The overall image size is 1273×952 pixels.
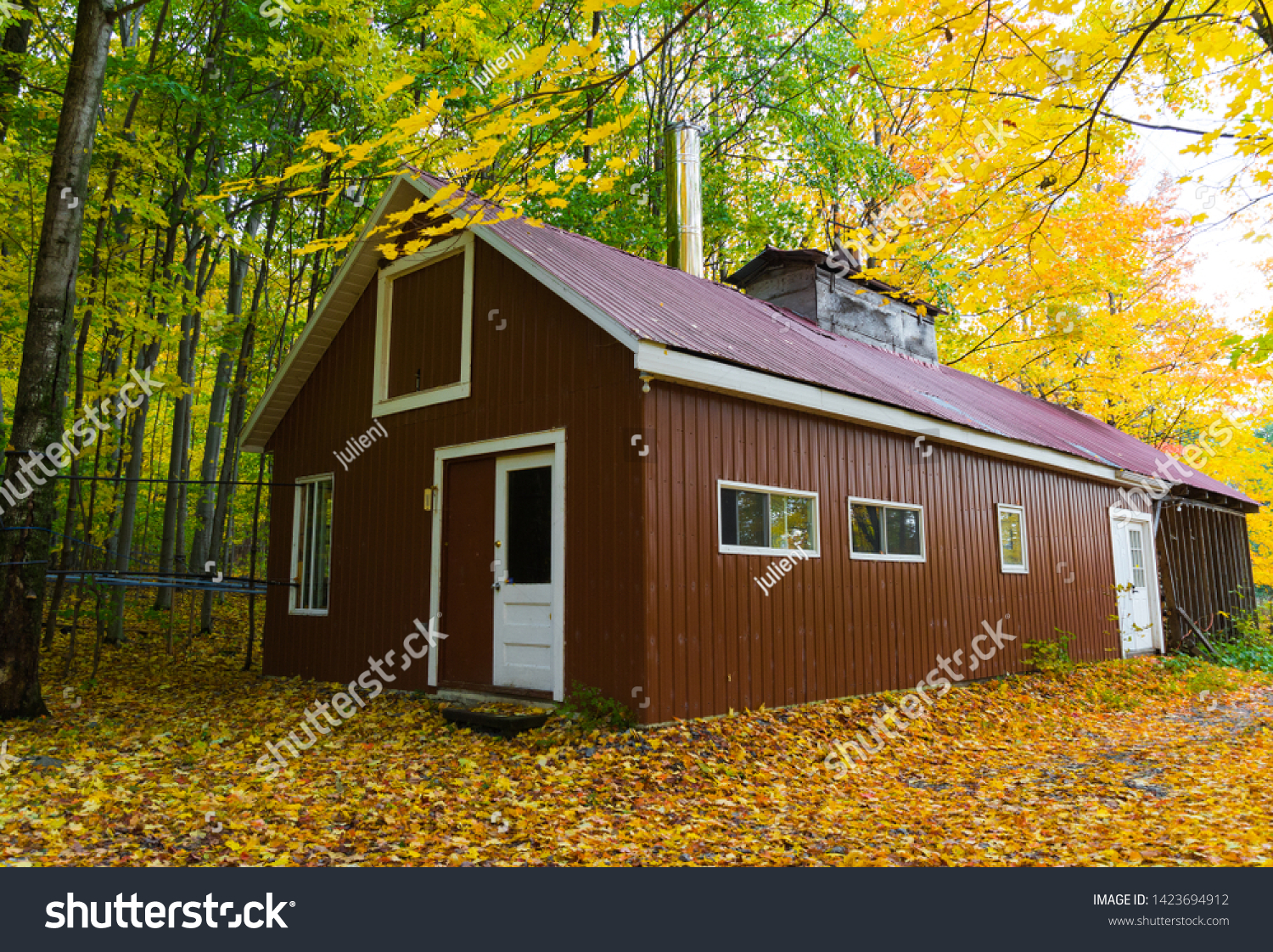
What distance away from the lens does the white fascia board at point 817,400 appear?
22.8 feet

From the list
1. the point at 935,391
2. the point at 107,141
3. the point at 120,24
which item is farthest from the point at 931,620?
the point at 120,24

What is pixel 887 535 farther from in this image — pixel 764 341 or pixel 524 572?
pixel 524 572

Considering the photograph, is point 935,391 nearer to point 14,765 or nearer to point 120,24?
point 14,765

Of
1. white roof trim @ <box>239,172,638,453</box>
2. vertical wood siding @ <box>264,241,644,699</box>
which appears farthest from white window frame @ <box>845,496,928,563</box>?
white roof trim @ <box>239,172,638,453</box>

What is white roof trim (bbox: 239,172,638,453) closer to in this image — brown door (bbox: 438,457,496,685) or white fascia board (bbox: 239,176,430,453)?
white fascia board (bbox: 239,176,430,453)

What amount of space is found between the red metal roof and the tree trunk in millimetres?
3137

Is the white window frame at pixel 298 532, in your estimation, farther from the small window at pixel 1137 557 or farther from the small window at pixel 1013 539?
the small window at pixel 1137 557

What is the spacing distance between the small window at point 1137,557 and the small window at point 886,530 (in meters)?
7.23

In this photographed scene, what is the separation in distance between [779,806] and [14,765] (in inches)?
212

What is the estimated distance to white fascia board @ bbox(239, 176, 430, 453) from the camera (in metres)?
9.56

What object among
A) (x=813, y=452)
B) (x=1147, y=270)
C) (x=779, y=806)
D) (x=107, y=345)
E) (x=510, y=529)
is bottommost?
(x=779, y=806)

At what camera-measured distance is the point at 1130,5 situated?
6.09m

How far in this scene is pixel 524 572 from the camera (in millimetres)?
7902

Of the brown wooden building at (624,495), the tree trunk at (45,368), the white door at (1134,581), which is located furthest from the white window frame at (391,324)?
the white door at (1134,581)
